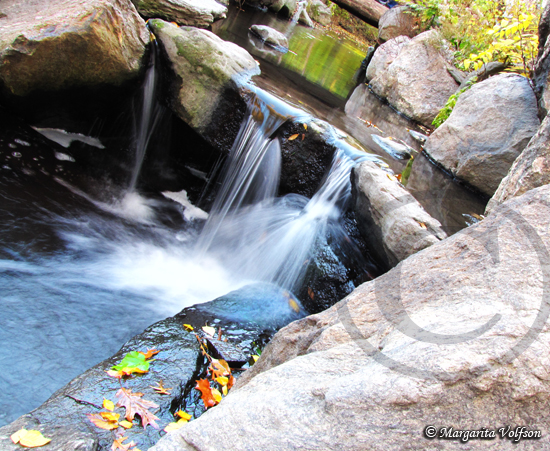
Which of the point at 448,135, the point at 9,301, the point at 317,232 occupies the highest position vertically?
the point at 448,135

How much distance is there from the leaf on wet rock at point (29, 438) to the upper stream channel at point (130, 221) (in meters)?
0.52

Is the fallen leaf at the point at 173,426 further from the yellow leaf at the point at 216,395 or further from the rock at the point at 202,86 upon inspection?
the rock at the point at 202,86

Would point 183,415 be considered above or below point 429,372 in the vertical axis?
below

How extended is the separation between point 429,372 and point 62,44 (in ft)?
15.7

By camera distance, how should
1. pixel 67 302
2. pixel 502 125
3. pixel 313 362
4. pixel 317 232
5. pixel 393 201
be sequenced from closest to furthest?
pixel 313 362 → pixel 67 302 → pixel 393 201 → pixel 317 232 → pixel 502 125

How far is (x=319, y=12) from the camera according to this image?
1145 inches

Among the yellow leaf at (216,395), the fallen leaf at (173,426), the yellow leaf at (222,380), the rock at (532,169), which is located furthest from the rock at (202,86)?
the fallen leaf at (173,426)

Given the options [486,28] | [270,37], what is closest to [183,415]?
[486,28]

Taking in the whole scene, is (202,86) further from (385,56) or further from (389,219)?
(385,56)

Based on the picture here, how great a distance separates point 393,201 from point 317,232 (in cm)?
94

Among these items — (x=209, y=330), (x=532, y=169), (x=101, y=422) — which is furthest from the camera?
(x=209, y=330)

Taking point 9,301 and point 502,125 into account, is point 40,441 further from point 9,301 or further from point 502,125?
point 502,125

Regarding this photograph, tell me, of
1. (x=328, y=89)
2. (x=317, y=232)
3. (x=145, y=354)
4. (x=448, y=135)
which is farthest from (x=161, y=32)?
(x=328, y=89)

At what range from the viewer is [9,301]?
2965mm
